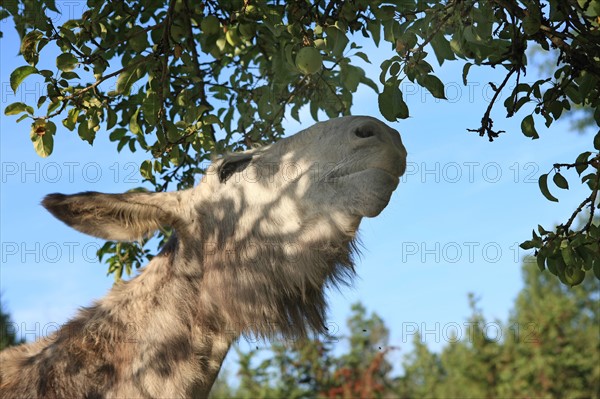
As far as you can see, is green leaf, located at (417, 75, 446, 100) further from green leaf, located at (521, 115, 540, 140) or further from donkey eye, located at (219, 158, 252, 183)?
donkey eye, located at (219, 158, 252, 183)

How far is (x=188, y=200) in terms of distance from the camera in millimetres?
4195

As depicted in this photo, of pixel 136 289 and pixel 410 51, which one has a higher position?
pixel 410 51

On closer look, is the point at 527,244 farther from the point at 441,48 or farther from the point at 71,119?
the point at 71,119

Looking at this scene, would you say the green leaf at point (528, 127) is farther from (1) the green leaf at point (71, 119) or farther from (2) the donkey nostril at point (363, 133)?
(1) the green leaf at point (71, 119)

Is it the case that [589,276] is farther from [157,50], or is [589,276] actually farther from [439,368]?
[157,50]

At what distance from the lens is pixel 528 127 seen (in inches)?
133

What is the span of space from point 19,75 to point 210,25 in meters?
1.20

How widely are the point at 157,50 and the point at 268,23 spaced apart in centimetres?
79

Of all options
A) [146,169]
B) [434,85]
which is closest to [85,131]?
[146,169]

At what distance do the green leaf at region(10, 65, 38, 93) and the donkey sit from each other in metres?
0.62

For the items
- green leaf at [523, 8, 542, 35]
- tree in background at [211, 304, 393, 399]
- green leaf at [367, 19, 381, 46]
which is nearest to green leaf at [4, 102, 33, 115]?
green leaf at [367, 19, 381, 46]

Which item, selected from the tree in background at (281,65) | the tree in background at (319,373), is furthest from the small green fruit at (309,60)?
the tree in background at (319,373)

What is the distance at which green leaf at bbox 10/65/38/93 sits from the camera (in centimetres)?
359

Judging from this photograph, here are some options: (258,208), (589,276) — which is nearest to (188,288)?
(258,208)
